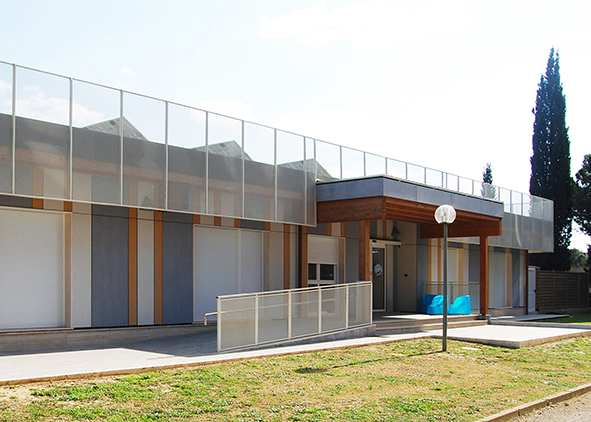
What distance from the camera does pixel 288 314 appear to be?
12.6 meters

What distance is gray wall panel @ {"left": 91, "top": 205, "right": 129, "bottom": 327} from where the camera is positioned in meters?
12.9

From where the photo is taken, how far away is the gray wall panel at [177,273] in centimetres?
1421

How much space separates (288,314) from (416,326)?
226 inches

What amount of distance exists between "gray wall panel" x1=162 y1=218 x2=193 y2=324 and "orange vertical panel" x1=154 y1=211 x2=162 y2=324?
3.3 inches

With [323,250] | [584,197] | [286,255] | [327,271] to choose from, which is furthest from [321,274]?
[584,197]

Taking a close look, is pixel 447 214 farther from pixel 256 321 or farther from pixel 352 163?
pixel 352 163

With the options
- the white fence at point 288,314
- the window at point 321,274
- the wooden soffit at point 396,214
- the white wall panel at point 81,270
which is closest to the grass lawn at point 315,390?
the white fence at point 288,314

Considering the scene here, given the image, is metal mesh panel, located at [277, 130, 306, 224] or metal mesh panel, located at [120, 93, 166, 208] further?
metal mesh panel, located at [277, 130, 306, 224]

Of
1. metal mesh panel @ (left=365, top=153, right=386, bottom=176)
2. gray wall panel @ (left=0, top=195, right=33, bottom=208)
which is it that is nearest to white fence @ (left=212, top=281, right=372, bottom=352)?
gray wall panel @ (left=0, top=195, right=33, bottom=208)

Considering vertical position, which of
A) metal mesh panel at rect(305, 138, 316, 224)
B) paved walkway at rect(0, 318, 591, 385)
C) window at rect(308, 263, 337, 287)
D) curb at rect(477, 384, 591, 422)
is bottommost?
curb at rect(477, 384, 591, 422)

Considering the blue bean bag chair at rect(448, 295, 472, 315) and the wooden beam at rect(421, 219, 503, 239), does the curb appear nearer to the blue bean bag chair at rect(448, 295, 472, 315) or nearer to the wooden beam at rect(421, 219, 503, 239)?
the blue bean bag chair at rect(448, 295, 472, 315)

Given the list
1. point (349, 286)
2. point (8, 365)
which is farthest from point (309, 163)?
point (8, 365)

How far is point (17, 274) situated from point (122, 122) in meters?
3.69

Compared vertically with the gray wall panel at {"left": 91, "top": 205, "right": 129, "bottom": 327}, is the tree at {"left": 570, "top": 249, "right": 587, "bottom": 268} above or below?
below
